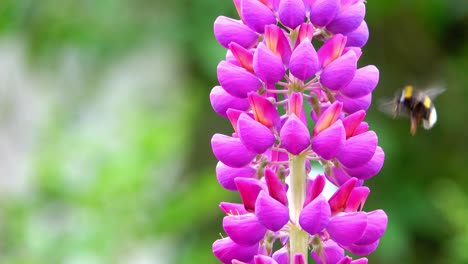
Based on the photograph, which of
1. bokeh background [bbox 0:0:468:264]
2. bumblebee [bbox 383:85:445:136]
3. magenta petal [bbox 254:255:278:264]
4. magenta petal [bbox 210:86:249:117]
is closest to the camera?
magenta petal [bbox 254:255:278:264]

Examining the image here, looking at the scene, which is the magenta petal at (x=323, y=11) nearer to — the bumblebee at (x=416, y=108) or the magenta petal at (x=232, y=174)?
the magenta petal at (x=232, y=174)

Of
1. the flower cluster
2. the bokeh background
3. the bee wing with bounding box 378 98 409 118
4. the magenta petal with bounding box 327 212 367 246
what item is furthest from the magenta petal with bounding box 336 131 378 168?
the bokeh background

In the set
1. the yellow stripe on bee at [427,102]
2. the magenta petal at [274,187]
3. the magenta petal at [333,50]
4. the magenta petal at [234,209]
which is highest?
the magenta petal at [333,50]

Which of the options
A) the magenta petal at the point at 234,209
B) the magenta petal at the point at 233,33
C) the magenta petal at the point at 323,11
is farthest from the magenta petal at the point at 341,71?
the magenta petal at the point at 234,209

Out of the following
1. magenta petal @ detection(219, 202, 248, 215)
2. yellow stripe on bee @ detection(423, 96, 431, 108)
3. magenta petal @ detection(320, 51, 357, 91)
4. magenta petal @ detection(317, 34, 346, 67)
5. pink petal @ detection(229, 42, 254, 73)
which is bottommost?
yellow stripe on bee @ detection(423, 96, 431, 108)

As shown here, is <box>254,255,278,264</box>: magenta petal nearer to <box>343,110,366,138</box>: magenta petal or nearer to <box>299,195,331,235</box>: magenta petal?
<box>299,195,331,235</box>: magenta petal

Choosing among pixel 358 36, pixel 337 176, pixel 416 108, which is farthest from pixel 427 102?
pixel 337 176
